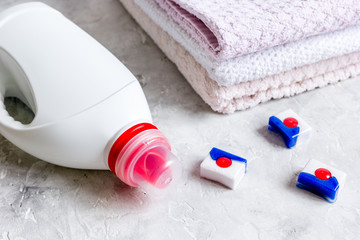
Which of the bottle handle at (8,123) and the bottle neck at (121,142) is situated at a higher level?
the bottle neck at (121,142)

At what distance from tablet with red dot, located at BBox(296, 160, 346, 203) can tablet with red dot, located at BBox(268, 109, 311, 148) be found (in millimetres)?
40

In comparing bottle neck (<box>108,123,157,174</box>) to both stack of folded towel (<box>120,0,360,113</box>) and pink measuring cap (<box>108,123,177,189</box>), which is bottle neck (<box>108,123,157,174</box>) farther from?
stack of folded towel (<box>120,0,360,113</box>)

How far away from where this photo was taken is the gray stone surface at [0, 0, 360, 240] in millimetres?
398

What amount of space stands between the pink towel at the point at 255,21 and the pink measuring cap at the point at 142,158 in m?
0.12

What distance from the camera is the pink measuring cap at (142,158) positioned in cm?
40

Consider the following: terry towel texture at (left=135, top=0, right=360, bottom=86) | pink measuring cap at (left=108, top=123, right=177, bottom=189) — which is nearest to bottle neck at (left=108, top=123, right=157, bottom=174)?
pink measuring cap at (left=108, top=123, right=177, bottom=189)

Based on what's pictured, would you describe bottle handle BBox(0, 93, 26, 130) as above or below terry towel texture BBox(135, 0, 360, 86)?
below

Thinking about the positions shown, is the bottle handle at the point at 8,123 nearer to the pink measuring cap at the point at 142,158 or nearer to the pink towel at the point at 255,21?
the pink measuring cap at the point at 142,158

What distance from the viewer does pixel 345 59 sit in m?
0.54

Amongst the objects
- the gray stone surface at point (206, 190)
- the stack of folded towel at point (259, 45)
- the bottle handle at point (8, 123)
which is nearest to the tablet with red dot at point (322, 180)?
the gray stone surface at point (206, 190)

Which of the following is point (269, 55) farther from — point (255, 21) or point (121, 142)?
point (121, 142)

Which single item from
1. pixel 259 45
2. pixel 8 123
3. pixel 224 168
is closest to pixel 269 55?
pixel 259 45

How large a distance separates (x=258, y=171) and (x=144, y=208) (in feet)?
0.38

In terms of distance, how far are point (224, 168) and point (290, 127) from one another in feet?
0.30
